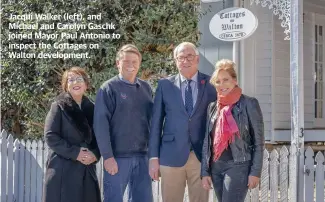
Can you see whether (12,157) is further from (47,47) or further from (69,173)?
(69,173)

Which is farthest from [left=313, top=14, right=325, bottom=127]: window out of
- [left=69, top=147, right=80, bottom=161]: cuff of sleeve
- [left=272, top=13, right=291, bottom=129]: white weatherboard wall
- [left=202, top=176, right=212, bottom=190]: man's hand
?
[left=69, top=147, right=80, bottom=161]: cuff of sleeve

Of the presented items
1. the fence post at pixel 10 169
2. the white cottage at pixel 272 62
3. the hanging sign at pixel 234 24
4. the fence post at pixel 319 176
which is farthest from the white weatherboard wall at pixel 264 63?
the fence post at pixel 10 169

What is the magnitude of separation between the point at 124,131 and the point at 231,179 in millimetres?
1209

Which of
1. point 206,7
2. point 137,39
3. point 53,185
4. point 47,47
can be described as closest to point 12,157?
point 47,47

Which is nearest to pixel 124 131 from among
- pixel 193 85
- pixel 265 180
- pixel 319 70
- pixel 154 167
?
pixel 154 167

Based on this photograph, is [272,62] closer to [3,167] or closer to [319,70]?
[319,70]

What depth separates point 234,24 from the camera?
7973mm

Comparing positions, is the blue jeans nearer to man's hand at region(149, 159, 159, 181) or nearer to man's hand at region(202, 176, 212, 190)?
man's hand at region(149, 159, 159, 181)

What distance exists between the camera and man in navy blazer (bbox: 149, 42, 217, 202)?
5031mm

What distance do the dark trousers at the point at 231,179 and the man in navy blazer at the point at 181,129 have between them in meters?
0.44

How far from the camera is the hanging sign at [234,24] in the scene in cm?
774

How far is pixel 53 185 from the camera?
5.23 m

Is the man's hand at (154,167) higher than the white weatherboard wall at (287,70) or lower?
lower

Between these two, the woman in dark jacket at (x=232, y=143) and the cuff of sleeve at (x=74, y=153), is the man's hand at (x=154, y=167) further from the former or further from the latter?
the cuff of sleeve at (x=74, y=153)
